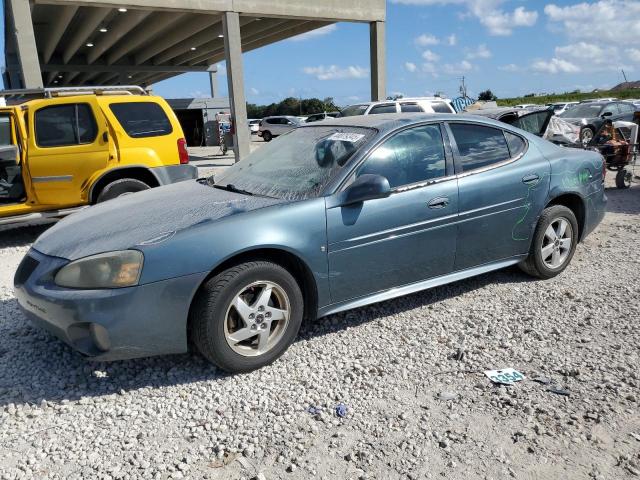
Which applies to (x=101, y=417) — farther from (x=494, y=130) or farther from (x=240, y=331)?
(x=494, y=130)

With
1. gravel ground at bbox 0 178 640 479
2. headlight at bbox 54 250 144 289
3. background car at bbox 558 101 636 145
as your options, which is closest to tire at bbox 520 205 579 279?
gravel ground at bbox 0 178 640 479

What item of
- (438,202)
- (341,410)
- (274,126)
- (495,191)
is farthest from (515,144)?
(274,126)

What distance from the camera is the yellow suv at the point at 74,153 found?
654cm

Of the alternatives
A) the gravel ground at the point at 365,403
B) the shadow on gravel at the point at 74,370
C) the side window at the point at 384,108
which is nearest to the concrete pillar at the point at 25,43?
the side window at the point at 384,108

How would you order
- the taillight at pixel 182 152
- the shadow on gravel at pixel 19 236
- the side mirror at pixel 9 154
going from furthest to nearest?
the taillight at pixel 182 152 < the shadow on gravel at pixel 19 236 < the side mirror at pixel 9 154

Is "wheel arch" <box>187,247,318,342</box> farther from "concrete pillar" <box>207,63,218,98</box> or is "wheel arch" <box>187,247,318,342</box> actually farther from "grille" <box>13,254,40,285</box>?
"concrete pillar" <box>207,63,218,98</box>

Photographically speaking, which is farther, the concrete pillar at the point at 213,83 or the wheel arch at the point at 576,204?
the concrete pillar at the point at 213,83

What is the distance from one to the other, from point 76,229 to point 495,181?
3094 mm

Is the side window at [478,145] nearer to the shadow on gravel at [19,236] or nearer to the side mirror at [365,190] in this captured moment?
the side mirror at [365,190]

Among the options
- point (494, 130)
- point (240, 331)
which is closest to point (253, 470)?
point (240, 331)

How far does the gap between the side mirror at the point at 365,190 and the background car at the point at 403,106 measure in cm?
1083

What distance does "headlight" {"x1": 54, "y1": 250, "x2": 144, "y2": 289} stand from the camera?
2.90 metres

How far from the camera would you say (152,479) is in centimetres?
237

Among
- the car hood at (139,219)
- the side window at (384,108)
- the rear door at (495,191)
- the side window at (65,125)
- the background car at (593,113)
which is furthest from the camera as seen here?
the background car at (593,113)
